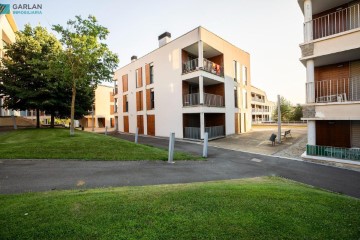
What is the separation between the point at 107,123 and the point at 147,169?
4608 cm

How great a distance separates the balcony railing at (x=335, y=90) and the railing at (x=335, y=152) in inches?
114

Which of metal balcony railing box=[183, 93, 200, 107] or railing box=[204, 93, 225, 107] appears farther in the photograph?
railing box=[204, 93, 225, 107]

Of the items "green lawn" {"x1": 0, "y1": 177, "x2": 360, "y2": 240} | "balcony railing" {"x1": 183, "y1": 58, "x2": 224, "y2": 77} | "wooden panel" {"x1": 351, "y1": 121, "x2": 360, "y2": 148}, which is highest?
"balcony railing" {"x1": 183, "y1": 58, "x2": 224, "y2": 77}

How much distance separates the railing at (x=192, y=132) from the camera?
1909 cm

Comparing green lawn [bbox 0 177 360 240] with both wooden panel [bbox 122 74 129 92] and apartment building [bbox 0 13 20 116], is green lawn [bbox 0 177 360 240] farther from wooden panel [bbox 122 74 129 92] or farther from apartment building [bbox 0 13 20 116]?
apartment building [bbox 0 13 20 116]

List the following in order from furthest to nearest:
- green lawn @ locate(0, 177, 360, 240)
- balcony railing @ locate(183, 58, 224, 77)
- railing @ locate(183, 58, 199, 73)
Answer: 1. railing @ locate(183, 58, 199, 73)
2. balcony railing @ locate(183, 58, 224, 77)
3. green lawn @ locate(0, 177, 360, 240)

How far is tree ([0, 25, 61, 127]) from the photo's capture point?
19.8 meters

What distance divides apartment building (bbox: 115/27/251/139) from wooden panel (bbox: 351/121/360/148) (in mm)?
10933

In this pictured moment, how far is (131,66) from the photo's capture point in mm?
29766

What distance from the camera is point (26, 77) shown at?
20500 millimetres

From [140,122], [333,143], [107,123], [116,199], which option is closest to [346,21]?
[333,143]

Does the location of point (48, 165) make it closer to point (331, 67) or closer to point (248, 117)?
point (331, 67)

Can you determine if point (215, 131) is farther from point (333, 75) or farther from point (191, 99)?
point (333, 75)

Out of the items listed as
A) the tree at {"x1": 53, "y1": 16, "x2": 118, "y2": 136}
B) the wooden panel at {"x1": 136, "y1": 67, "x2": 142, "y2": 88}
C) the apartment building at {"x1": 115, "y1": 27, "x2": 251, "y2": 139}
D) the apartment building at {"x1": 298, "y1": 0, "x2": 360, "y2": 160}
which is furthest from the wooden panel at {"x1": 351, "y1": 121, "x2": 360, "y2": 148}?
the wooden panel at {"x1": 136, "y1": 67, "x2": 142, "y2": 88}
